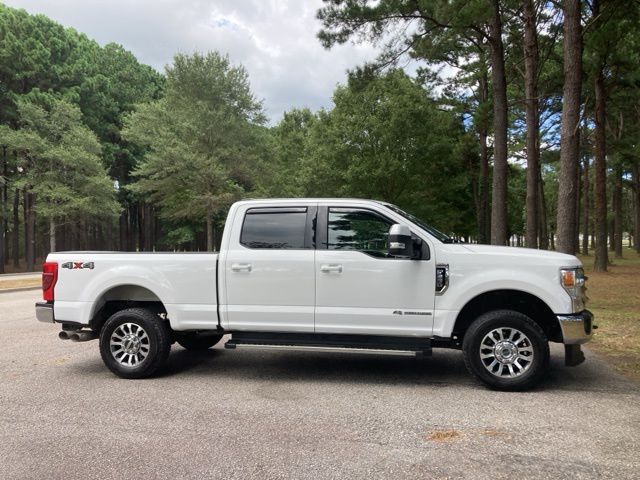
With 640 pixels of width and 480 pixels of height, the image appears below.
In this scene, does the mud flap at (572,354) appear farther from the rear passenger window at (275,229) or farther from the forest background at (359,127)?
the forest background at (359,127)

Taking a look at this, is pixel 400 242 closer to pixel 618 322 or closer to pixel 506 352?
pixel 506 352

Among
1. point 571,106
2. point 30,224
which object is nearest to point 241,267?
point 571,106

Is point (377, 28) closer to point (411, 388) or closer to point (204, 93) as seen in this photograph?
point (411, 388)

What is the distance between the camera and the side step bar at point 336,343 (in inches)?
208

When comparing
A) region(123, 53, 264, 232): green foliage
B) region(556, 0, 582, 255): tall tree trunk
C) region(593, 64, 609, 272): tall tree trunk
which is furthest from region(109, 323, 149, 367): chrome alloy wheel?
region(123, 53, 264, 232): green foliage

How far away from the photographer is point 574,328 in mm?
5016

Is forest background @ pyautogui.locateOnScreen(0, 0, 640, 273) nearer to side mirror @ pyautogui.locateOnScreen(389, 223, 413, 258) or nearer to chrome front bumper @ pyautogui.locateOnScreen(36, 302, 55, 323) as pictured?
side mirror @ pyautogui.locateOnScreen(389, 223, 413, 258)

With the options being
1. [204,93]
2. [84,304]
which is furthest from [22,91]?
A: [84,304]

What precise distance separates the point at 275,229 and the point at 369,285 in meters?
1.31

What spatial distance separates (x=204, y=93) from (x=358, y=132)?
1219cm

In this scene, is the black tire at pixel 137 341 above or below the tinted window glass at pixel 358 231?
below

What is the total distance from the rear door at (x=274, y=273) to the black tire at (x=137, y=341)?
0.87 meters

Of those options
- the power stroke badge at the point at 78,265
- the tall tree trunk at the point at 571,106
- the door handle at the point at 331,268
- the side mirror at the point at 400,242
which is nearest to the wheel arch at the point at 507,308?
the side mirror at the point at 400,242

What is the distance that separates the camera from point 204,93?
31297 mm
